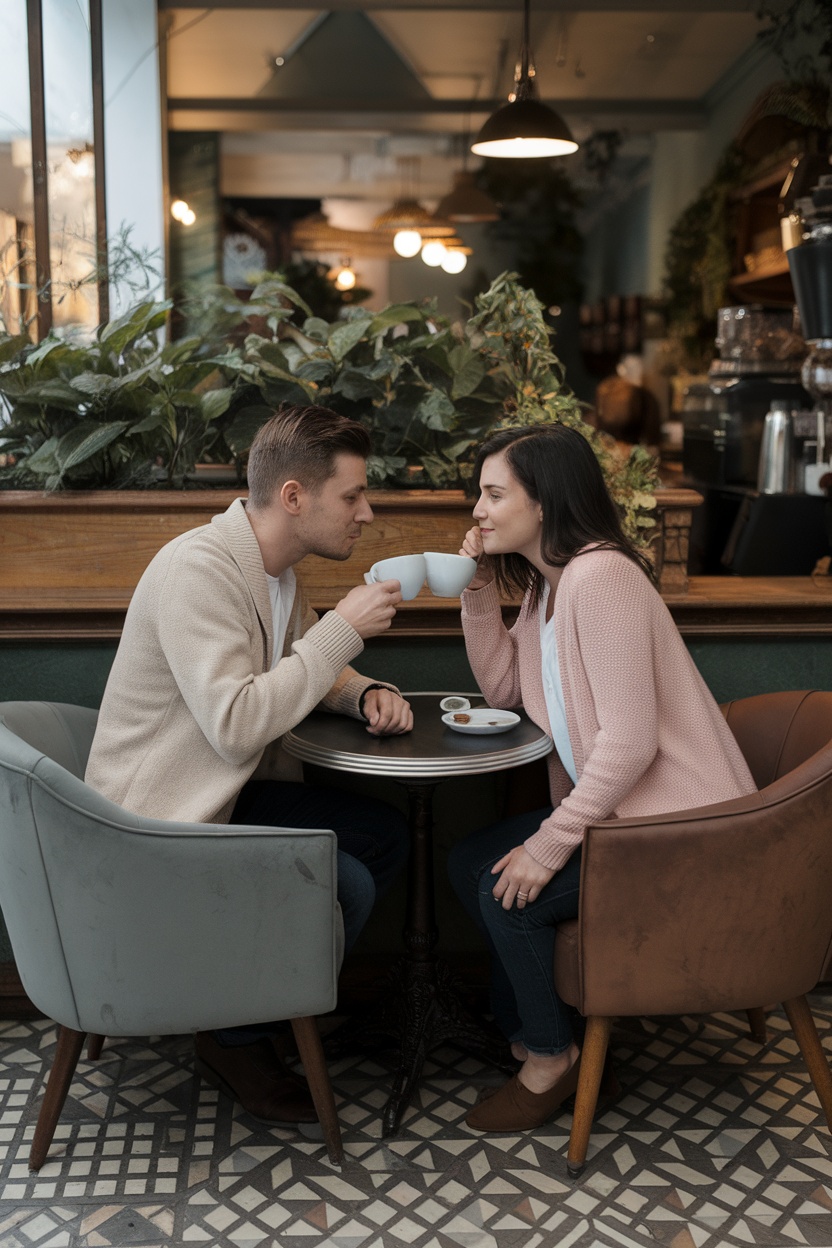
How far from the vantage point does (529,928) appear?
2.10 meters

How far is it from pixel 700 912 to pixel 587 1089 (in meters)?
0.38

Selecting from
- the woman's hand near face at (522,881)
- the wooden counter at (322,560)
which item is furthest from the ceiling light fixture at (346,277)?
the woman's hand near face at (522,881)

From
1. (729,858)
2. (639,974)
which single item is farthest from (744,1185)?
(729,858)

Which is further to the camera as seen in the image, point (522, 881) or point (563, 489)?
point (563, 489)

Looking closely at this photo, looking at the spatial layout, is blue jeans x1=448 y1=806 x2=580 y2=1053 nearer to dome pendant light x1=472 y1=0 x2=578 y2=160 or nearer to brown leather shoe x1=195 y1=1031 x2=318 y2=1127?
brown leather shoe x1=195 y1=1031 x2=318 y2=1127

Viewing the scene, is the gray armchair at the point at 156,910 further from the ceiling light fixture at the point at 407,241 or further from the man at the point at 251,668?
the ceiling light fixture at the point at 407,241

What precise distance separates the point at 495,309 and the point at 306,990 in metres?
1.68

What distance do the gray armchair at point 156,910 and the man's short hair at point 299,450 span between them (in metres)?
0.63

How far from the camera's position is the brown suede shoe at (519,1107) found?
2.21 meters

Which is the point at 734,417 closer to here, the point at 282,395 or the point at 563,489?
the point at 282,395

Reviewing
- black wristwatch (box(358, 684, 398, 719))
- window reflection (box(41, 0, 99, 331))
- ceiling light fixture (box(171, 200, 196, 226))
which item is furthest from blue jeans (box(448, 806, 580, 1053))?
ceiling light fixture (box(171, 200, 196, 226))

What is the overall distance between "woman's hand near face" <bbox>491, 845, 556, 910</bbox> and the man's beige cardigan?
44cm

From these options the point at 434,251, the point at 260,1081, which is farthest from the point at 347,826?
the point at 434,251

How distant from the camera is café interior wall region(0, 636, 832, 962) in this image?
268 cm
